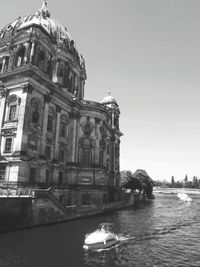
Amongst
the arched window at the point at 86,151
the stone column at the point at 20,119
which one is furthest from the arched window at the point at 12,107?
the arched window at the point at 86,151

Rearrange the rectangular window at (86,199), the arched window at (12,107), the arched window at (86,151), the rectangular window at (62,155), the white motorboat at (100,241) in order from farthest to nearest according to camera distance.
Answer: the arched window at (86,151), the rectangular window at (62,155), the rectangular window at (86,199), the arched window at (12,107), the white motorboat at (100,241)

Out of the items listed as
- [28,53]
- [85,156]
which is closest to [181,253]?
[85,156]

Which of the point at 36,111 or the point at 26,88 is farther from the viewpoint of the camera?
the point at 36,111

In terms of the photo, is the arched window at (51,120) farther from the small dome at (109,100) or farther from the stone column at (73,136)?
the small dome at (109,100)

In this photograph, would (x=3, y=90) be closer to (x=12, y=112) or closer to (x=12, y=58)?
(x=12, y=112)

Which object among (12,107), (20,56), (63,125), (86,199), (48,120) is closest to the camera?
(12,107)

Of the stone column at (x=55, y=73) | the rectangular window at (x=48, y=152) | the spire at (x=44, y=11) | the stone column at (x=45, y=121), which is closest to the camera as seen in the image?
the stone column at (x=45, y=121)

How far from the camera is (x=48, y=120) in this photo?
46.0 meters

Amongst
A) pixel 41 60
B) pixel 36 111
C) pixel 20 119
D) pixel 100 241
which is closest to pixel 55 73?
pixel 41 60

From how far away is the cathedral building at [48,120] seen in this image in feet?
128

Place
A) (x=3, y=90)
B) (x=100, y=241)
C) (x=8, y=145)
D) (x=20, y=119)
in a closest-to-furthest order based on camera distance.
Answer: (x=100, y=241)
(x=20, y=119)
(x=8, y=145)
(x=3, y=90)

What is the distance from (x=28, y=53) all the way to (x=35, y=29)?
5064 mm

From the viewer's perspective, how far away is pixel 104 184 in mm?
52344

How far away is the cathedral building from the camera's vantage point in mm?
39094
